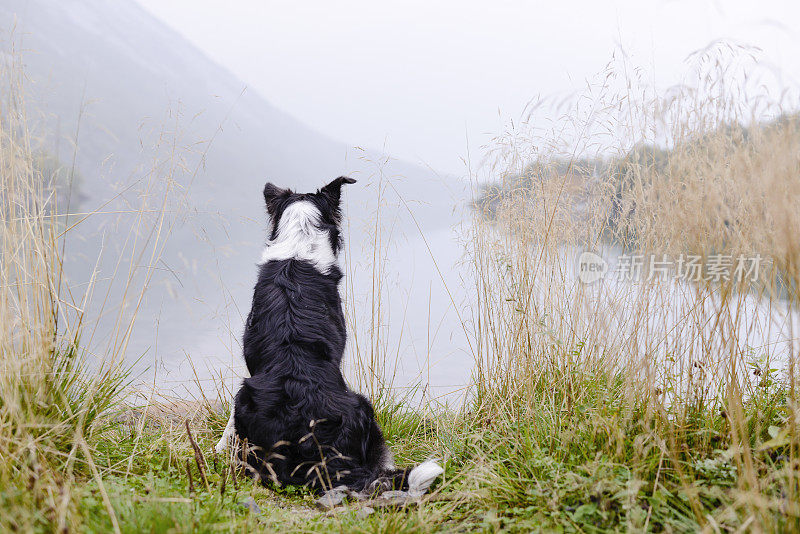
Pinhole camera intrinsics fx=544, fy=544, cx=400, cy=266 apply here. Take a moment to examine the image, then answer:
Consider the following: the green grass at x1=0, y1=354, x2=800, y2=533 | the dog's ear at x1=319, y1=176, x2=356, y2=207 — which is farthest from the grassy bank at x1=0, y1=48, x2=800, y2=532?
the dog's ear at x1=319, y1=176, x2=356, y2=207

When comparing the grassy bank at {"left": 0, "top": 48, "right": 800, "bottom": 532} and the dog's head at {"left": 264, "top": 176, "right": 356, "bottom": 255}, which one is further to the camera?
the dog's head at {"left": 264, "top": 176, "right": 356, "bottom": 255}

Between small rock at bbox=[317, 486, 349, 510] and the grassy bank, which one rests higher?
the grassy bank

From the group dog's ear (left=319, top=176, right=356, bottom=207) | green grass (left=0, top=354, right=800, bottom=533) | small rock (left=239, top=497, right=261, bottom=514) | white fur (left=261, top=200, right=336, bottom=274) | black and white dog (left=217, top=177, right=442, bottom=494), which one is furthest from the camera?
dog's ear (left=319, top=176, right=356, bottom=207)

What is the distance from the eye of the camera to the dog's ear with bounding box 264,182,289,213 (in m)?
3.24

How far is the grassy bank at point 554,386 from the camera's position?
1.88 metres

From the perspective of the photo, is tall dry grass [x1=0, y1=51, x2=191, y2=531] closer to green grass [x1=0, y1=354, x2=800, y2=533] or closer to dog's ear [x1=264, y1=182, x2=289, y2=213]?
green grass [x1=0, y1=354, x2=800, y2=533]

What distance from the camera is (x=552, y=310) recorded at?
3.13m

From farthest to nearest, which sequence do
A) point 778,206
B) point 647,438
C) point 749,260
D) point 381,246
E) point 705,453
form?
1. point 381,246
2. point 749,260
3. point 705,453
4. point 647,438
5. point 778,206

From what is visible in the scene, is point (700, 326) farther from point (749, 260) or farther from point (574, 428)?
point (574, 428)

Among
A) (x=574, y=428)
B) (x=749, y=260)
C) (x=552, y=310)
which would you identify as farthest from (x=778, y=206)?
(x=552, y=310)

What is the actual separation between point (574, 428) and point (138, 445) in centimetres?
206

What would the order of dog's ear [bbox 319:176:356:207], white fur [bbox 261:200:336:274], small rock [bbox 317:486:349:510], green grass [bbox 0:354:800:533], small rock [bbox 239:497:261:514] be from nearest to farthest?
green grass [bbox 0:354:800:533]
small rock [bbox 239:497:261:514]
small rock [bbox 317:486:349:510]
white fur [bbox 261:200:336:274]
dog's ear [bbox 319:176:356:207]

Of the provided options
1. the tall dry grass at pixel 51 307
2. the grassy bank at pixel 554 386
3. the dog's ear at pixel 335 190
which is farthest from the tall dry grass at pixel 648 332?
the tall dry grass at pixel 51 307

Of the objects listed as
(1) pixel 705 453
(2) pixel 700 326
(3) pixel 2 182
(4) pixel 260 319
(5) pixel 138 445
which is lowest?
(5) pixel 138 445
